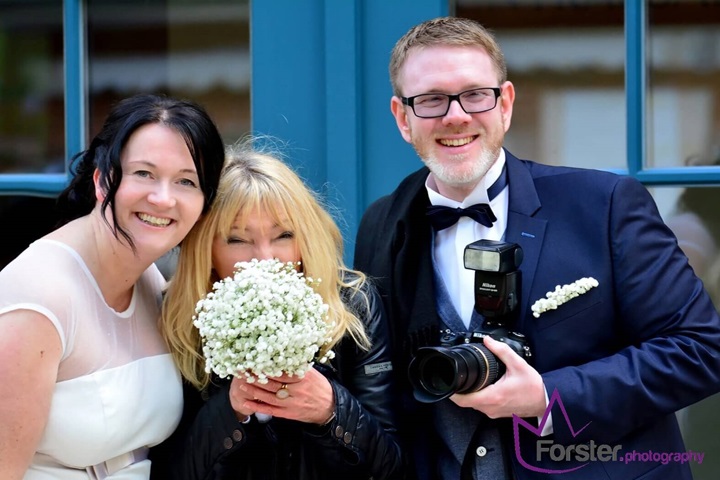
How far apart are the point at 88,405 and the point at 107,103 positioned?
114 centimetres

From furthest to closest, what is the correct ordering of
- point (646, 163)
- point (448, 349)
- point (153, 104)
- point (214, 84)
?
point (214, 84) → point (646, 163) → point (153, 104) → point (448, 349)

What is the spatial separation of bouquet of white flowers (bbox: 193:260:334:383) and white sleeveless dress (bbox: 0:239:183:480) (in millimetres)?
249

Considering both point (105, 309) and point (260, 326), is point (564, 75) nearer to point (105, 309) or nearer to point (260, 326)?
point (260, 326)

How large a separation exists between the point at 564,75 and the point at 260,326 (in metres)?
1.18

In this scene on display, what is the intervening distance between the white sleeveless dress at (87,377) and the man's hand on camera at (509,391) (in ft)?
2.18

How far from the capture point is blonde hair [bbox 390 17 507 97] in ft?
7.08

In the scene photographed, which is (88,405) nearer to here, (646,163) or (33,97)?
(33,97)

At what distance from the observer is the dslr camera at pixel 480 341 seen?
75.2 inches

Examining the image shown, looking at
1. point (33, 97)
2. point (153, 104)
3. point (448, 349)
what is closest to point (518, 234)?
point (448, 349)

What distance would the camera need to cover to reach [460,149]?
216 centimetres

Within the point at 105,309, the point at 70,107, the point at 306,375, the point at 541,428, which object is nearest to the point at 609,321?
the point at 541,428

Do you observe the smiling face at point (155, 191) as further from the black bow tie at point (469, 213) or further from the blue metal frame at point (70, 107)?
the blue metal frame at point (70, 107)

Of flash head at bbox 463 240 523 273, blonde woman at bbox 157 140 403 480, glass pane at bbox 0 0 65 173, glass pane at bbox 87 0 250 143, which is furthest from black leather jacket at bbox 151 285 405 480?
glass pane at bbox 0 0 65 173

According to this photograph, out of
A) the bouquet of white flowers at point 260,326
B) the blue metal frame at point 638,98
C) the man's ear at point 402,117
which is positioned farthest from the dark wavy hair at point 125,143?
the blue metal frame at point 638,98
